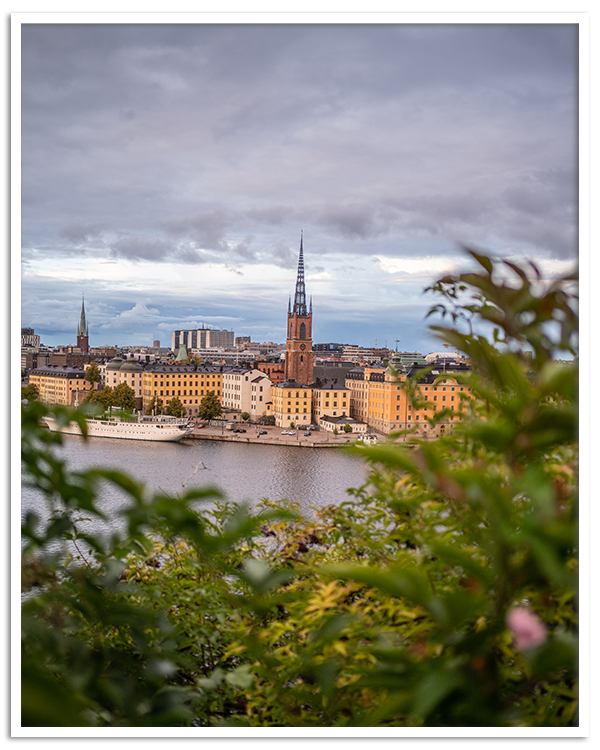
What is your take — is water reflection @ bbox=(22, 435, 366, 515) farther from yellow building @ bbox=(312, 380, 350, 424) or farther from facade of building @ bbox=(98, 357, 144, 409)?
yellow building @ bbox=(312, 380, 350, 424)

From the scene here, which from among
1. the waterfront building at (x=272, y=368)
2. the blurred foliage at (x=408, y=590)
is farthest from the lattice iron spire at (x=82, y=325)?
the waterfront building at (x=272, y=368)

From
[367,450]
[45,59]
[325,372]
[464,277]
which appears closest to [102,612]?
[367,450]

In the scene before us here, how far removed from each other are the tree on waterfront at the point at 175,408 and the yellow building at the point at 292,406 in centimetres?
352

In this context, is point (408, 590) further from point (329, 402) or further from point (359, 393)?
point (329, 402)

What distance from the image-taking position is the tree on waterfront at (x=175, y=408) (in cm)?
1622

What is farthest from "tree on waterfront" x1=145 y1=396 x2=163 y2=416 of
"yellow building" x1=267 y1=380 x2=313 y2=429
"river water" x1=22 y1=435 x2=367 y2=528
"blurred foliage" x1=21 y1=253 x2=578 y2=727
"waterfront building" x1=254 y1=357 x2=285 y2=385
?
"blurred foliage" x1=21 y1=253 x2=578 y2=727

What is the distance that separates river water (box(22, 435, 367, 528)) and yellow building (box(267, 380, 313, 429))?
4.39m

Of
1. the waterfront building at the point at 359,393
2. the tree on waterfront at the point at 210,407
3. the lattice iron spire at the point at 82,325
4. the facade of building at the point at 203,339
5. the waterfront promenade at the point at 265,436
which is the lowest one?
the waterfront promenade at the point at 265,436

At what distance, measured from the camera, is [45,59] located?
126cm

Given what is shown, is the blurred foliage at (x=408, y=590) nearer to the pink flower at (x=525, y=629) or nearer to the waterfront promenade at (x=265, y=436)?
the pink flower at (x=525, y=629)

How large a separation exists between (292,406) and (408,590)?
19004 mm

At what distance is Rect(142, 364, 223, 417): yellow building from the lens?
52.1ft

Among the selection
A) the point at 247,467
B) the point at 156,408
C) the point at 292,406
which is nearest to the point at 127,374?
the point at 156,408
